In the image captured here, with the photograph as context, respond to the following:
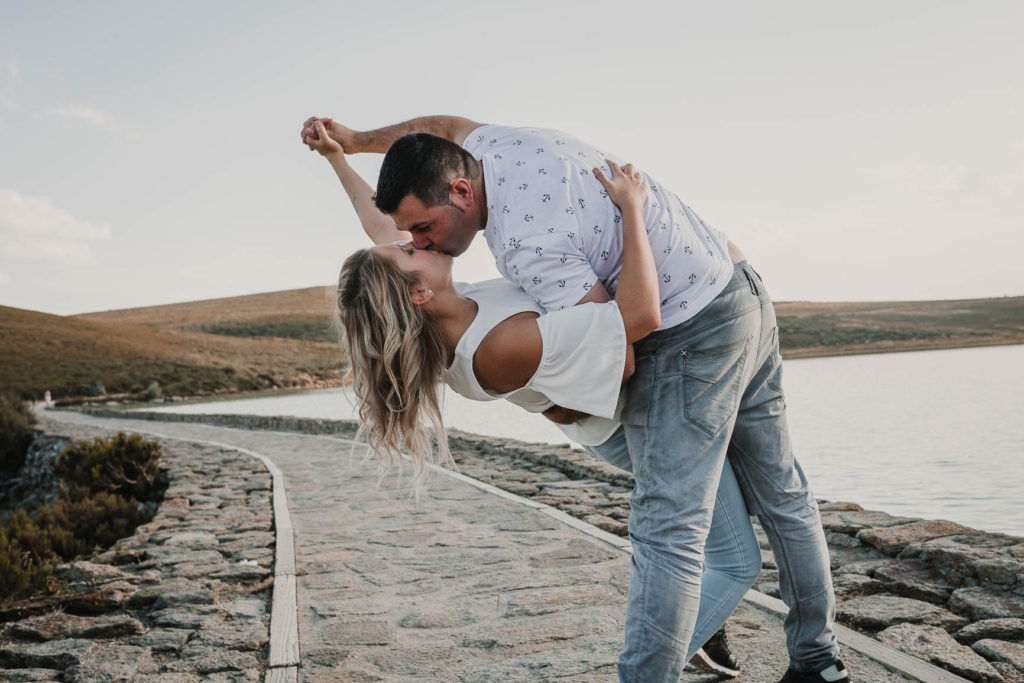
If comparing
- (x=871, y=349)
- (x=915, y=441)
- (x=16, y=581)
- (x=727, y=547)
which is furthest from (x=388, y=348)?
(x=871, y=349)

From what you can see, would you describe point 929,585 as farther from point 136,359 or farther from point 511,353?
point 136,359

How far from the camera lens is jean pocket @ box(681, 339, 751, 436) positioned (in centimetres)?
220

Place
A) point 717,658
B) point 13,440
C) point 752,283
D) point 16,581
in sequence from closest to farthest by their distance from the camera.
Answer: point 752,283 < point 717,658 < point 16,581 < point 13,440

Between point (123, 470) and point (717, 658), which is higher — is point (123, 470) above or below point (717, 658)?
below

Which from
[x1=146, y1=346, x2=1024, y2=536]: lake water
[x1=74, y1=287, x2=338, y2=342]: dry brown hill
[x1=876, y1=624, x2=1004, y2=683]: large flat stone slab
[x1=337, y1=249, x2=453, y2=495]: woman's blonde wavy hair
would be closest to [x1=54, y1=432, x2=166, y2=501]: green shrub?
[x1=146, y1=346, x2=1024, y2=536]: lake water

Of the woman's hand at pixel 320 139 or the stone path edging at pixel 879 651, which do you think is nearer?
the stone path edging at pixel 879 651

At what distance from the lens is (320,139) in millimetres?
3152

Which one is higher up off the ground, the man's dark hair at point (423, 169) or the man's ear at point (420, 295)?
the man's dark hair at point (423, 169)

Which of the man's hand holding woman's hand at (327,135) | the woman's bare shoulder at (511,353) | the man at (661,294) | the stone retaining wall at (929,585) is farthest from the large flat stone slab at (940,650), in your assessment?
the man's hand holding woman's hand at (327,135)

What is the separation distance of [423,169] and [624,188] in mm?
542

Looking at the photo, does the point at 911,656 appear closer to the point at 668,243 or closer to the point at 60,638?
→ the point at 668,243

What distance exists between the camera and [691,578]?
7.14ft

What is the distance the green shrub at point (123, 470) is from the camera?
38.9 feet

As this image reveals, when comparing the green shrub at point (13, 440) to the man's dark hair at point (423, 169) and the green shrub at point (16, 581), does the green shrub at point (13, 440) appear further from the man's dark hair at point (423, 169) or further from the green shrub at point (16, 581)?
the man's dark hair at point (423, 169)
